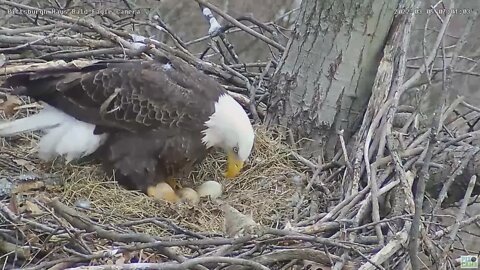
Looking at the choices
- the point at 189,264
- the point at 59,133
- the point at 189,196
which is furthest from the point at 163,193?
the point at 189,264

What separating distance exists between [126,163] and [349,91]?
109 cm

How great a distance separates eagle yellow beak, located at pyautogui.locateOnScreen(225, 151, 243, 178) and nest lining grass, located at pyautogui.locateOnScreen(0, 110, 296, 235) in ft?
0.21

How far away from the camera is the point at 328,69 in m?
3.81

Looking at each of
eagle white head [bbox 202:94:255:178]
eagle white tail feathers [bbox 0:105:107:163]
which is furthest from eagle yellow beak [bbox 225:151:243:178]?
eagle white tail feathers [bbox 0:105:107:163]

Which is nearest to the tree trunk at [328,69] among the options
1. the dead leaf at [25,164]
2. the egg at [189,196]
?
the egg at [189,196]

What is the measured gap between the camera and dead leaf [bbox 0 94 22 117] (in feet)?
12.5

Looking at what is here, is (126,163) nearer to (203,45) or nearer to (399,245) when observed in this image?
(399,245)

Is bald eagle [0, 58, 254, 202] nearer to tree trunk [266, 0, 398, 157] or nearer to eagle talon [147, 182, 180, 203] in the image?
eagle talon [147, 182, 180, 203]

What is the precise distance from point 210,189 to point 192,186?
0.22 metres

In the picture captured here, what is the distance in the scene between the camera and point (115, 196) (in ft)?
11.0

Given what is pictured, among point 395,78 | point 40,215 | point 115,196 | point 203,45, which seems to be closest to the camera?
point 40,215

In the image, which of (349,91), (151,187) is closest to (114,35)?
(151,187)

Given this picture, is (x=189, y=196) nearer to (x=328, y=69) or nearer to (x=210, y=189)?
(x=210, y=189)

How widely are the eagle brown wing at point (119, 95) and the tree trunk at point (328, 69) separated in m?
0.59
